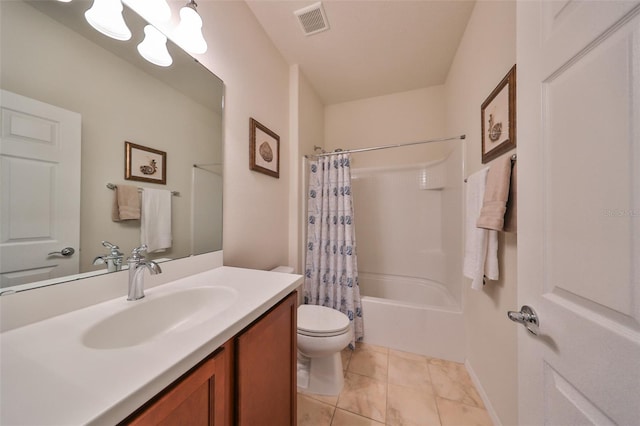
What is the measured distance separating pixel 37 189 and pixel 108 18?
60 cm

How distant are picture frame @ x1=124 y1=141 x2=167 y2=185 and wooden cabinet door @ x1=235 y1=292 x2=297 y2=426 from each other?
0.72 m

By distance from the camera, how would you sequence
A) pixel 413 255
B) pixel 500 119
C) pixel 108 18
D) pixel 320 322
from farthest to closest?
pixel 413 255, pixel 320 322, pixel 500 119, pixel 108 18

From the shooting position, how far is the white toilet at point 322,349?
1256 mm

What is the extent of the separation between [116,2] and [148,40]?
0.44ft

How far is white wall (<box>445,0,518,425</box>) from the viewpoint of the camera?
1.01m

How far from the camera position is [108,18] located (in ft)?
2.34

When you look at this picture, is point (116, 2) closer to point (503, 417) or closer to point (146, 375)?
point (146, 375)

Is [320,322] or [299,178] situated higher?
[299,178]

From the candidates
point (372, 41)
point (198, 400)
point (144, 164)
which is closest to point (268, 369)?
point (198, 400)

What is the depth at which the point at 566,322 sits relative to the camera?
0.47 meters

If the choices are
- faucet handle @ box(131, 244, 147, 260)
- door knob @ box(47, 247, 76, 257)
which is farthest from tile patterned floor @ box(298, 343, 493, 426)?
door knob @ box(47, 247, 76, 257)

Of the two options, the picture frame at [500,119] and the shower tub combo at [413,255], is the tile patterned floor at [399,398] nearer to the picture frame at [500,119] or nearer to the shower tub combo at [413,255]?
the shower tub combo at [413,255]

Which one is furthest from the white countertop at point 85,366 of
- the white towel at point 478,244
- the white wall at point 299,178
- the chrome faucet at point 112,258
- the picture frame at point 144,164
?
the white wall at point 299,178

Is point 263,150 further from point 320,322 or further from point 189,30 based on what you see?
point 320,322
